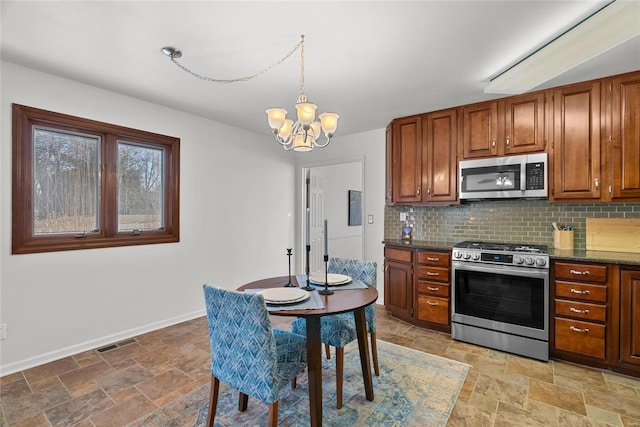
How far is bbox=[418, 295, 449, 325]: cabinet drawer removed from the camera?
3184 millimetres

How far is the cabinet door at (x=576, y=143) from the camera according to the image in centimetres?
266

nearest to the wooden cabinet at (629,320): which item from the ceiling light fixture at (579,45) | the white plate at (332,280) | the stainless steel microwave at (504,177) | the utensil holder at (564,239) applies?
the utensil holder at (564,239)

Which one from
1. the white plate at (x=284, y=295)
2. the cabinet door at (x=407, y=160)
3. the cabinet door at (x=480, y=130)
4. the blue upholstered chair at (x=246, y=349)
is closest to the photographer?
the blue upholstered chair at (x=246, y=349)

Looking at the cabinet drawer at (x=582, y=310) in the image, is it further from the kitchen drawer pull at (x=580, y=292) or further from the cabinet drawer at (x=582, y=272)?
the cabinet drawer at (x=582, y=272)

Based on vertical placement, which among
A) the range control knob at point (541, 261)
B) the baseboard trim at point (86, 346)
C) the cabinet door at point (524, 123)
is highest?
the cabinet door at point (524, 123)

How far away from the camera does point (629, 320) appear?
2342mm

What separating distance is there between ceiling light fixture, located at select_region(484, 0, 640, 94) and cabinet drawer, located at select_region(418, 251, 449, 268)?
166 cm

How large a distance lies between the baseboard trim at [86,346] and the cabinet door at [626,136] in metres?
4.44

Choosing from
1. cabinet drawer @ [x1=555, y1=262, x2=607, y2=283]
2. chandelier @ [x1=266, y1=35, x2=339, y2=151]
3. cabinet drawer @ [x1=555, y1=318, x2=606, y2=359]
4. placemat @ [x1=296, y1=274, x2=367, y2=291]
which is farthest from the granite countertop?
chandelier @ [x1=266, y1=35, x2=339, y2=151]

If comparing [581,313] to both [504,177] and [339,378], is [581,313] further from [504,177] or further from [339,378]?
[339,378]

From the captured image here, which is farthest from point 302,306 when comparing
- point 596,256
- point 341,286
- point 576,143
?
point 576,143

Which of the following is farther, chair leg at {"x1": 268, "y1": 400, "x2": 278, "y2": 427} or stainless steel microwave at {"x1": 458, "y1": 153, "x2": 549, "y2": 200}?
stainless steel microwave at {"x1": 458, "y1": 153, "x2": 549, "y2": 200}

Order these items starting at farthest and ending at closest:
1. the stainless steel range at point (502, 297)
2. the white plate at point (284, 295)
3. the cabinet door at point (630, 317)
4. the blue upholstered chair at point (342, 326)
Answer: the stainless steel range at point (502, 297)
the cabinet door at point (630, 317)
the blue upholstered chair at point (342, 326)
the white plate at point (284, 295)

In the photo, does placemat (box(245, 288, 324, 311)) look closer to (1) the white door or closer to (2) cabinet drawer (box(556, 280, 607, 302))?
(2) cabinet drawer (box(556, 280, 607, 302))
